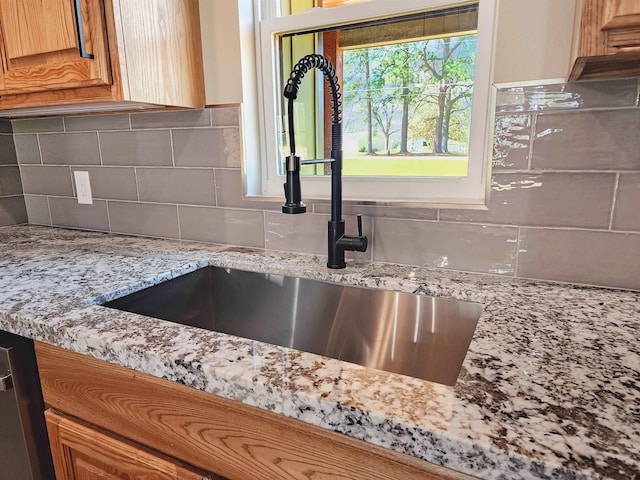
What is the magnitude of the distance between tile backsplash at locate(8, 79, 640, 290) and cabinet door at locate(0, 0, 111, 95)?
312 mm

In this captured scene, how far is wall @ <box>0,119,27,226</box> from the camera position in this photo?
161 centimetres

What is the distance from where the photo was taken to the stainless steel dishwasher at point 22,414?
2.49 ft

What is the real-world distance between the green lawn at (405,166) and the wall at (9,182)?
1.39m

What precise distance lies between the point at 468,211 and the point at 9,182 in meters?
1.74

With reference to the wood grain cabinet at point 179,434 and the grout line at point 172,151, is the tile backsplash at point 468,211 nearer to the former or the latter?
the grout line at point 172,151

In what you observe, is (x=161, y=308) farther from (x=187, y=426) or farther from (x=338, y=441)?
(x=338, y=441)

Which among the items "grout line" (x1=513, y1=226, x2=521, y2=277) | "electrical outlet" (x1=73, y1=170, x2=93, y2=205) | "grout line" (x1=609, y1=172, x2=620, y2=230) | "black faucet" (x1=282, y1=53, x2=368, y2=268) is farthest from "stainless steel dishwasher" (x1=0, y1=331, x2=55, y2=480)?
"grout line" (x1=609, y1=172, x2=620, y2=230)

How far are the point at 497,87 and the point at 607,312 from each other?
0.50m

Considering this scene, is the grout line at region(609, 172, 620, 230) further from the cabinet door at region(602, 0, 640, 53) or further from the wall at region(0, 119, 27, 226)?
the wall at region(0, 119, 27, 226)

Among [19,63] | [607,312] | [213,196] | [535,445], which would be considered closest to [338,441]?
[535,445]

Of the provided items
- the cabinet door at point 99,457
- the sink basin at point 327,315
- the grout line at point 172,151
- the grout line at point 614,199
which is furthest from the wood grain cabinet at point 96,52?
the grout line at point 614,199

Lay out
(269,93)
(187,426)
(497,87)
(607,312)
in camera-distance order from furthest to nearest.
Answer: (269,93), (497,87), (607,312), (187,426)

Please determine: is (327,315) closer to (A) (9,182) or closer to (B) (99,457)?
(B) (99,457)

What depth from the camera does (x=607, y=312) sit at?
726 millimetres
